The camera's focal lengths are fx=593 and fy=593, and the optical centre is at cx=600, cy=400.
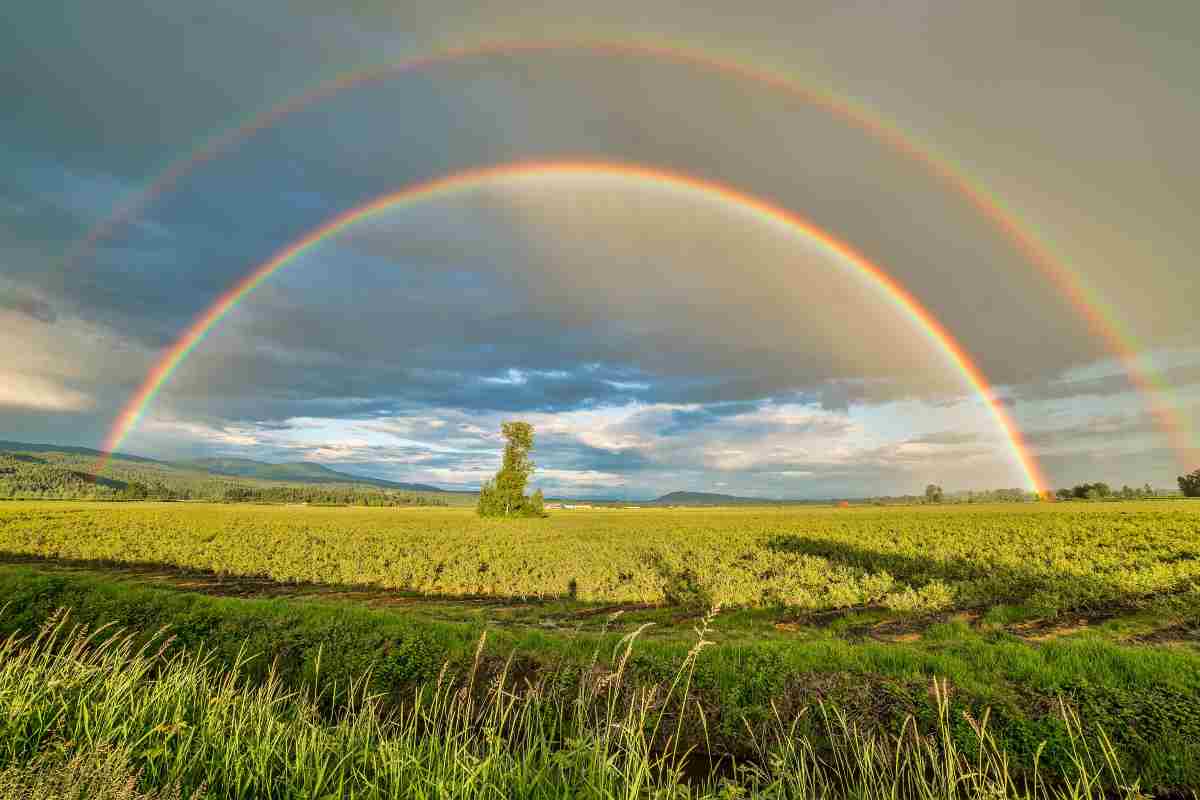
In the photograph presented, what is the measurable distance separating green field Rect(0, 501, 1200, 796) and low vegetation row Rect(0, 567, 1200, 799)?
3.2 inches

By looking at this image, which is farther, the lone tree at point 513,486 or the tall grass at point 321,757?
the lone tree at point 513,486

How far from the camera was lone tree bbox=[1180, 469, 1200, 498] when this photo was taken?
180738 mm

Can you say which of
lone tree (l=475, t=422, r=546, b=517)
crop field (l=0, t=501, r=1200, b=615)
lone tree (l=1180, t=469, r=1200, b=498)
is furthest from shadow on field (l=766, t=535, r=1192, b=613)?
lone tree (l=1180, t=469, r=1200, b=498)

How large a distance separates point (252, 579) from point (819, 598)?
27314mm

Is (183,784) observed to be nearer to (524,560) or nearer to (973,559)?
(524,560)

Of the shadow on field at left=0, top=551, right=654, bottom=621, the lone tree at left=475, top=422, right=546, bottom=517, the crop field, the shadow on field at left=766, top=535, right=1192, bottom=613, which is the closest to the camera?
the shadow on field at left=766, top=535, right=1192, bottom=613

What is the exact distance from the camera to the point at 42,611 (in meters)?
19.1

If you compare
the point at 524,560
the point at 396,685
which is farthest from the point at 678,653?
the point at 524,560

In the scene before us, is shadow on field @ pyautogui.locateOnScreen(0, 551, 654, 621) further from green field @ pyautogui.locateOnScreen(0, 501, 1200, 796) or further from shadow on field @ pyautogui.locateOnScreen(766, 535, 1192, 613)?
shadow on field @ pyautogui.locateOnScreen(766, 535, 1192, 613)

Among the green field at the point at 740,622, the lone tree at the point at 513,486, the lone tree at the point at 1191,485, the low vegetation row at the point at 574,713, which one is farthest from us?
the lone tree at the point at 1191,485

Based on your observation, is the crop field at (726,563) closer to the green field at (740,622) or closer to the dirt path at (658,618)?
the green field at (740,622)

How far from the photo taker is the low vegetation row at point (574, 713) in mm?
5293

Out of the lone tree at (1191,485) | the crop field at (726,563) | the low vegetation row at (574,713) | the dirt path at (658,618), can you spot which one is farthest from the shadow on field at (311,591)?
the lone tree at (1191,485)

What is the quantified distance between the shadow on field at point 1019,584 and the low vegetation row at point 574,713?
22.2 ft
